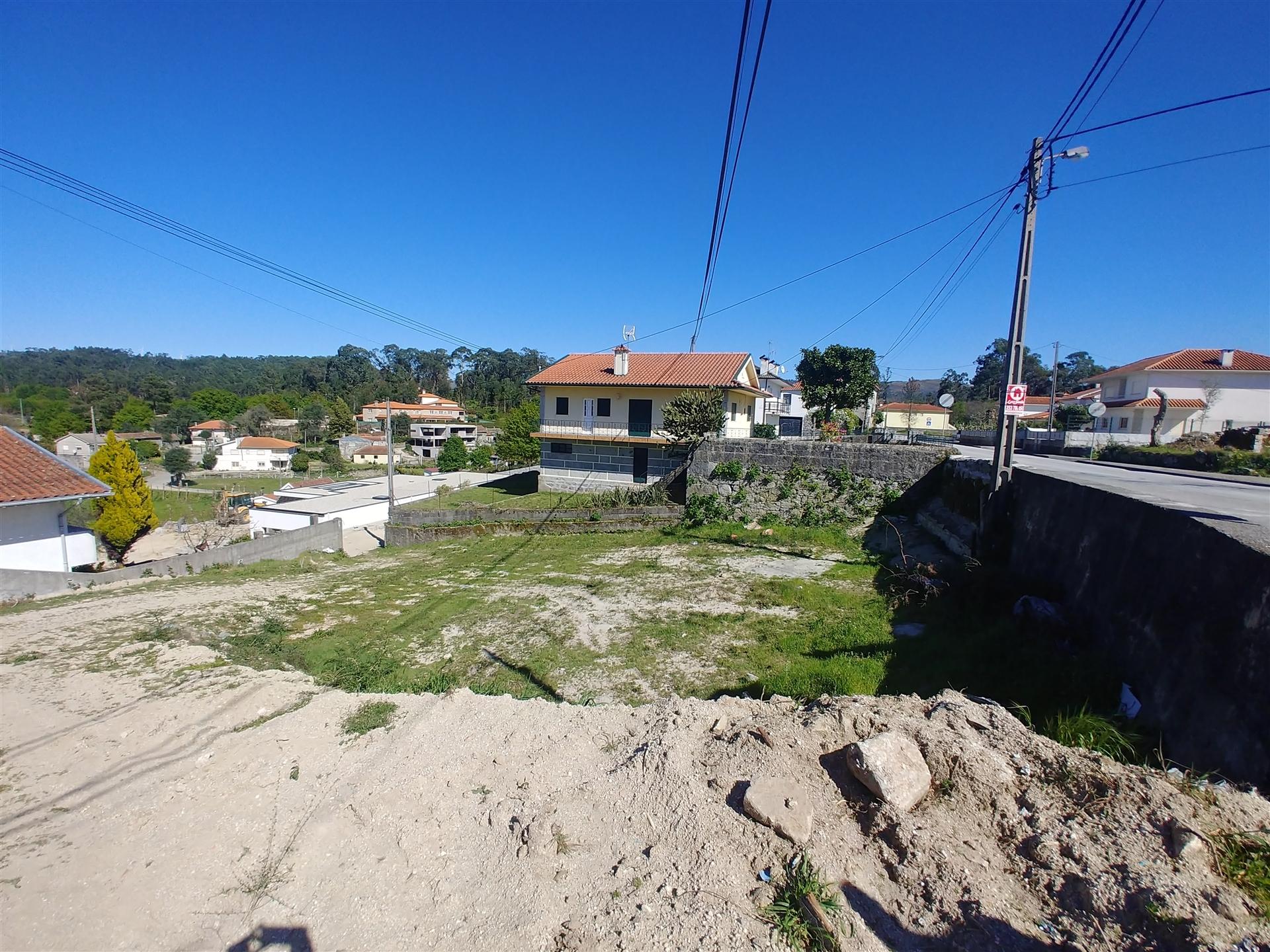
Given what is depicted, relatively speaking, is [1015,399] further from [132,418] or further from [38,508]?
[132,418]

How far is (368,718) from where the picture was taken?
5.22 metres

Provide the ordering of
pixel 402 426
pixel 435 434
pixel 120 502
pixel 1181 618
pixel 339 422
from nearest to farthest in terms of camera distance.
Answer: pixel 1181 618, pixel 120 502, pixel 435 434, pixel 339 422, pixel 402 426

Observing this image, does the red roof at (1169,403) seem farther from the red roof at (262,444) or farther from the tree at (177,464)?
the tree at (177,464)

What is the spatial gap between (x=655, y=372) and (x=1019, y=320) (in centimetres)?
1839

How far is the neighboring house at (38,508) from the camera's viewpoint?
1237 centimetres

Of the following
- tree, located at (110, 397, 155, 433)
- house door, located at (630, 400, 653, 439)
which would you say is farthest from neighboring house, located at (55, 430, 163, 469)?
house door, located at (630, 400, 653, 439)

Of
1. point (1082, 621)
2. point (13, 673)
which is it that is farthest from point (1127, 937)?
point (13, 673)

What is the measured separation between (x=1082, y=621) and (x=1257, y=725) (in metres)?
3.43

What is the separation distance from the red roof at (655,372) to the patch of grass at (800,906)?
22.4 metres

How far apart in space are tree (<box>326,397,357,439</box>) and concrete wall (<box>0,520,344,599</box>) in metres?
66.9

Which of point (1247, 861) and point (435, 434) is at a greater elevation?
point (435, 434)

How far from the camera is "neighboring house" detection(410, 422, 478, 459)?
67.2 meters

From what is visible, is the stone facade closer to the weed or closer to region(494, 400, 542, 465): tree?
the weed

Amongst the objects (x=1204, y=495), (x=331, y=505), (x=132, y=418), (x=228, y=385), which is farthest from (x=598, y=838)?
(x=228, y=385)
